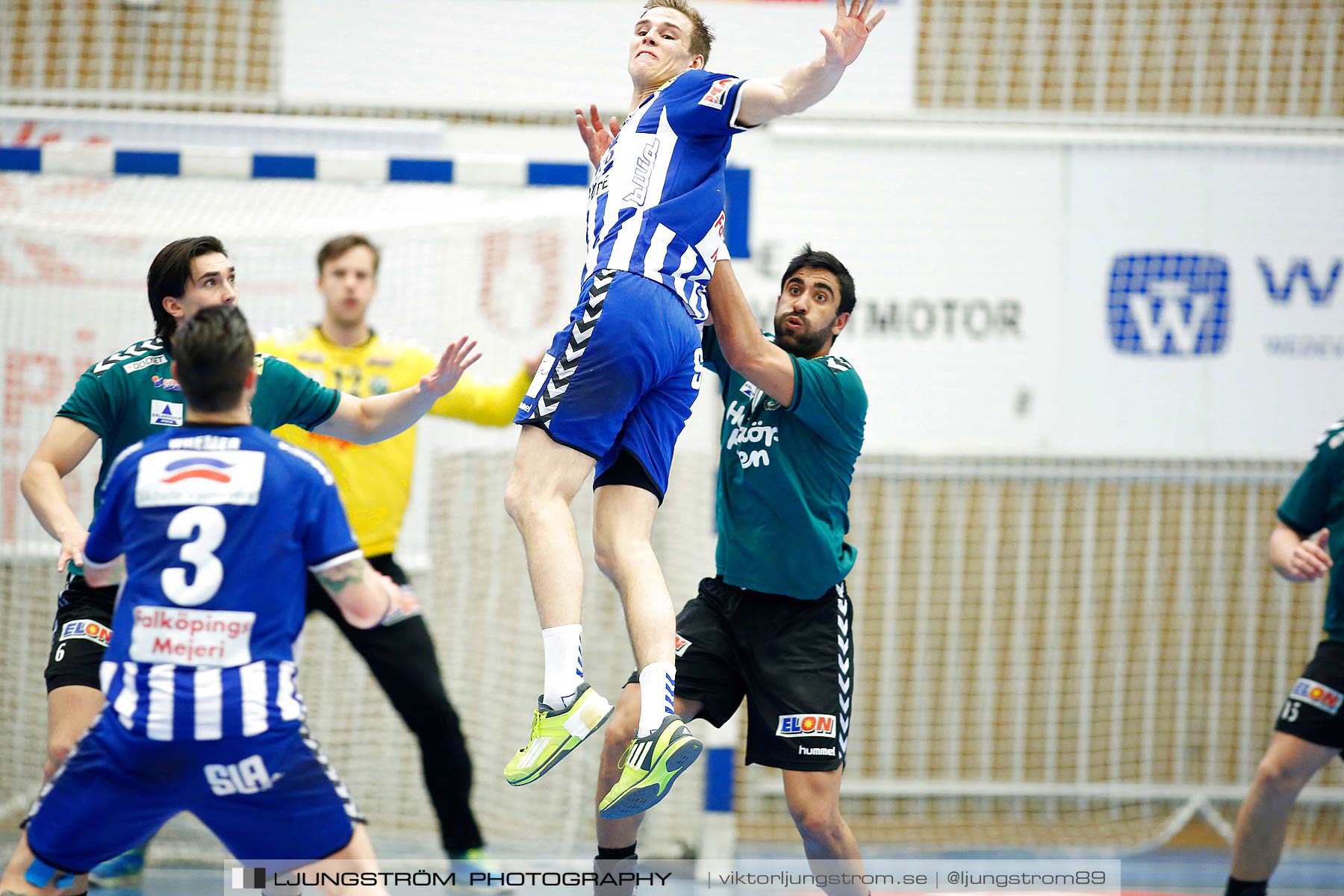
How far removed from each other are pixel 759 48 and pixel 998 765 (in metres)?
4.68

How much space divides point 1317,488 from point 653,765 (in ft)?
10.3

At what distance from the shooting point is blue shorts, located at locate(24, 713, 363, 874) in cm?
300

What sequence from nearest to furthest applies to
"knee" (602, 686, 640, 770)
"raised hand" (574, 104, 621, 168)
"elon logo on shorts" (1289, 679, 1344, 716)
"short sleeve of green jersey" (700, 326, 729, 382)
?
"knee" (602, 686, 640, 770)
"raised hand" (574, 104, 621, 168)
"short sleeve of green jersey" (700, 326, 729, 382)
"elon logo on shorts" (1289, 679, 1344, 716)

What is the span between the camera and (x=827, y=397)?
450 centimetres

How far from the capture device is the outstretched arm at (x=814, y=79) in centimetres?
369

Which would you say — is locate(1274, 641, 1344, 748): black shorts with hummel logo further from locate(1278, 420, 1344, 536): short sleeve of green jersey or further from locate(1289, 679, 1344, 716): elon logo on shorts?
locate(1278, 420, 1344, 536): short sleeve of green jersey

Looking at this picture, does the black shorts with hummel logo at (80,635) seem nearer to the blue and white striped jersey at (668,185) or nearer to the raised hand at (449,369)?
the raised hand at (449,369)

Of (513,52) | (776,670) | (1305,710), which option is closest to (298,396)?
(776,670)

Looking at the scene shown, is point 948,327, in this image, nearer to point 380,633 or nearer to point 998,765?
point 998,765

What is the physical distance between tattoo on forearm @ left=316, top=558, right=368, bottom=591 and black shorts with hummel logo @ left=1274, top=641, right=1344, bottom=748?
12.0 feet

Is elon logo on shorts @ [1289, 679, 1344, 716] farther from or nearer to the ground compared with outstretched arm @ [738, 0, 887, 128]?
nearer to the ground

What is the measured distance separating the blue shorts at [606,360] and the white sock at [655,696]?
65 cm

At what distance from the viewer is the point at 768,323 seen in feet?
26.3

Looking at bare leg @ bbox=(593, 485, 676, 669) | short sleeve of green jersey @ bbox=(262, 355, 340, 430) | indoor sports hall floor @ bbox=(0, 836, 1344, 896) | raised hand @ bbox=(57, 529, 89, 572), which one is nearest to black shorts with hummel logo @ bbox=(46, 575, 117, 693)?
raised hand @ bbox=(57, 529, 89, 572)
